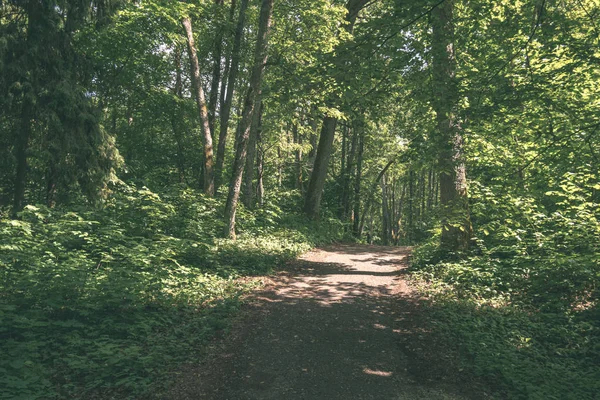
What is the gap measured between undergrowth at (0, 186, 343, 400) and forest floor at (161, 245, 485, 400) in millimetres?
521

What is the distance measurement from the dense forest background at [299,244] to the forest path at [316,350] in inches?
22.7

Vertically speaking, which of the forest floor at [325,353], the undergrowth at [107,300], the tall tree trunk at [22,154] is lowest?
the forest floor at [325,353]

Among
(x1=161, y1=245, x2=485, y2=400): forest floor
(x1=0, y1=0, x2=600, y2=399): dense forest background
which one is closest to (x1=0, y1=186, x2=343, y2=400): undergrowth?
(x1=0, y1=0, x2=600, y2=399): dense forest background

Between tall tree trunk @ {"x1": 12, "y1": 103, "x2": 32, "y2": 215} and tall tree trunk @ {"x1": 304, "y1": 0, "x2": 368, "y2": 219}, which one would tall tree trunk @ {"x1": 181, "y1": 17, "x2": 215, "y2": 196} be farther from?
tall tree trunk @ {"x1": 12, "y1": 103, "x2": 32, "y2": 215}

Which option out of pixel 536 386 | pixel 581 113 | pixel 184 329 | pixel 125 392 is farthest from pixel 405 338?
pixel 581 113

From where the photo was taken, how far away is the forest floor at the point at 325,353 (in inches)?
176

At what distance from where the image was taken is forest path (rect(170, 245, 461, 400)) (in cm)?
445

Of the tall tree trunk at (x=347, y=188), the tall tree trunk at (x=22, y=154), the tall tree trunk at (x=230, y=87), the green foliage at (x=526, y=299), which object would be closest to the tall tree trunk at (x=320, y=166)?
the tall tree trunk at (x=230, y=87)

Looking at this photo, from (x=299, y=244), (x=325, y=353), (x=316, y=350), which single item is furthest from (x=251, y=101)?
(x=325, y=353)

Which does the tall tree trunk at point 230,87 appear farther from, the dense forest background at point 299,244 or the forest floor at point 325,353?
the forest floor at point 325,353

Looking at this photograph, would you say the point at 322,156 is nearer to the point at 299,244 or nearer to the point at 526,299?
the point at 299,244

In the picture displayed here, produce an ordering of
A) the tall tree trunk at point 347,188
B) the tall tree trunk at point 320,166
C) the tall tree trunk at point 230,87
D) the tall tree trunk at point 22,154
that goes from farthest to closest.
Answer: the tall tree trunk at point 347,188
the tall tree trunk at point 320,166
the tall tree trunk at point 230,87
the tall tree trunk at point 22,154

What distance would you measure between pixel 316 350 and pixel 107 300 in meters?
3.40

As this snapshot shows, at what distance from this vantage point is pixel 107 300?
18.6 feet
